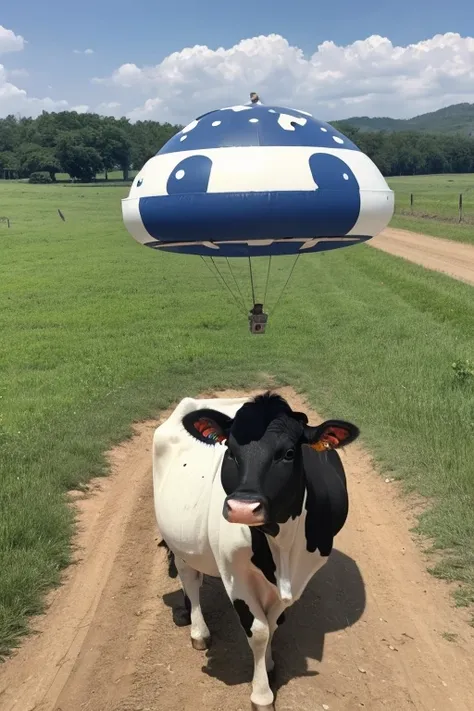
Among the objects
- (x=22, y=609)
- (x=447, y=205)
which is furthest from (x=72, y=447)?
(x=447, y=205)

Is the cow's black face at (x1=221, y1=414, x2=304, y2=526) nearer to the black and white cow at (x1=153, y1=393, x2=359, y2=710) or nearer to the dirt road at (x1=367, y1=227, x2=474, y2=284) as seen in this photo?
the black and white cow at (x1=153, y1=393, x2=359, y2=710)

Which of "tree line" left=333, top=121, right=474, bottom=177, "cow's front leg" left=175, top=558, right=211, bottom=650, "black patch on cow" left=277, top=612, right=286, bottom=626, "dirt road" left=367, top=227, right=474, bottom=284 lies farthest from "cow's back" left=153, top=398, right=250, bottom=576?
"tree line" left=333, top=121, right=474, bottom=177

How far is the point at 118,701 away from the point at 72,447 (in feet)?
15.8

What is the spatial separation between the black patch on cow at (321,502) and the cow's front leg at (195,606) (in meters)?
1.30

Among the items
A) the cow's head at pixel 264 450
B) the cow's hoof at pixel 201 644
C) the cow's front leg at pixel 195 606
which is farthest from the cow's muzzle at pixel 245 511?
the cow's hoof at pixel 201 644

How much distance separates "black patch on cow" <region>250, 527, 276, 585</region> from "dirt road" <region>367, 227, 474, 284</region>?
19446 millimetres

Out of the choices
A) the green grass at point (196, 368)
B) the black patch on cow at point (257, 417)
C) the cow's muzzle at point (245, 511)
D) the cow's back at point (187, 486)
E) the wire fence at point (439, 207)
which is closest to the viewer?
the cow's muzzle at point (245, 511)

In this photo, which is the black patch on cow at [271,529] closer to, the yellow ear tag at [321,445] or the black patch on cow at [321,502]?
the black patch on cow at [321,502]

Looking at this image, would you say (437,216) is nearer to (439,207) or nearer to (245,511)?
(439,207)

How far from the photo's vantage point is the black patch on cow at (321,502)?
467 cm

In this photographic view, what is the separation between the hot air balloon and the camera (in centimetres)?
483

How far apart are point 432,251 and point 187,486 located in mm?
26266

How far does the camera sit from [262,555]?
4453mm

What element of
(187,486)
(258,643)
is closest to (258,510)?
(258,643)
